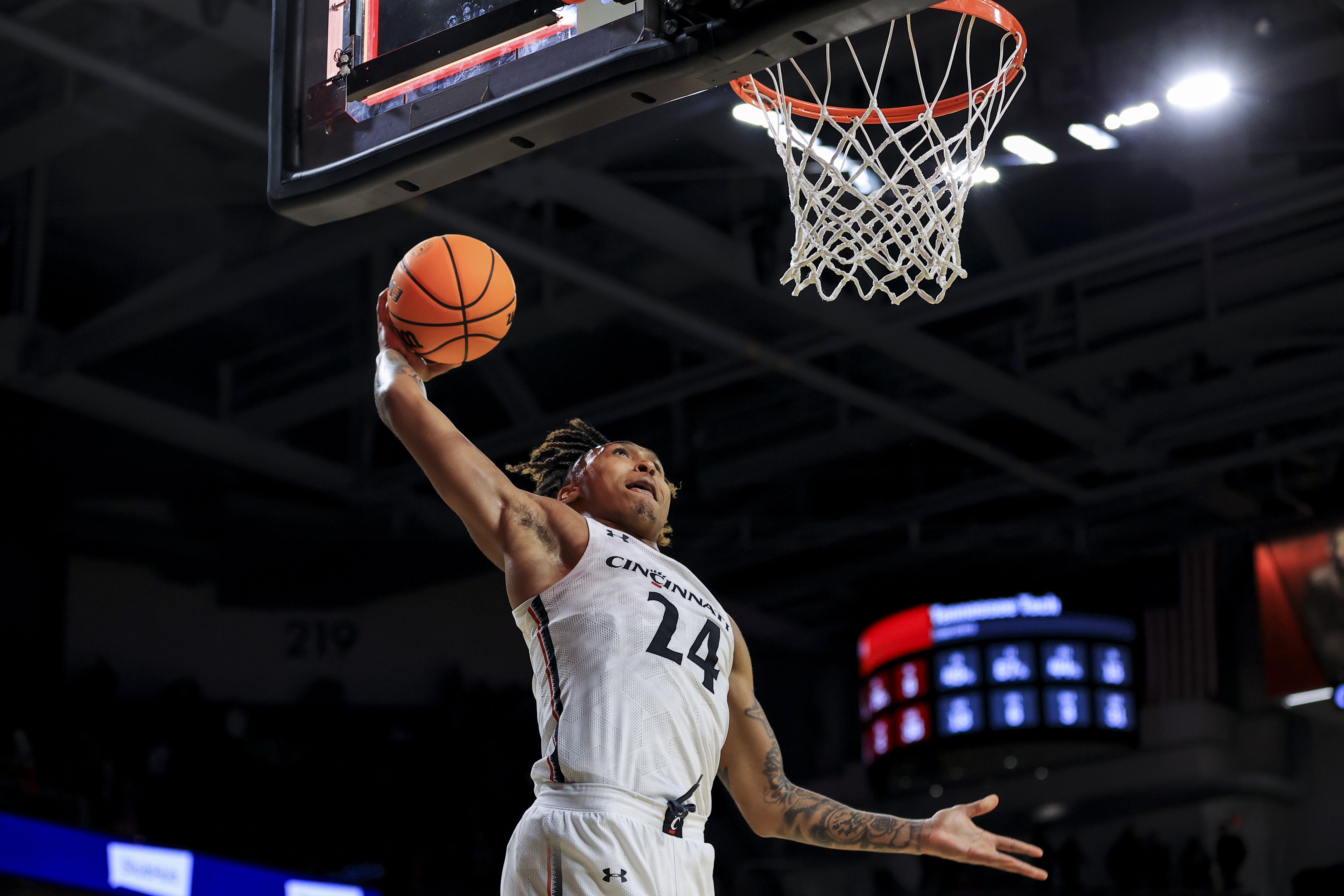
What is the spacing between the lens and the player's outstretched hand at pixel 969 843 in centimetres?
286

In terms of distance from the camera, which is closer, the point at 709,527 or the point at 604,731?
the point at 604,731

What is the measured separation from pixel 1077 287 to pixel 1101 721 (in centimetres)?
514

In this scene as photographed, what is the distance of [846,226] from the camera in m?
3.64

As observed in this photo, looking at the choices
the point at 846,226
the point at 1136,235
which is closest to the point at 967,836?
the point at 846,226

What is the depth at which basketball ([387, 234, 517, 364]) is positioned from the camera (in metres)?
2.96

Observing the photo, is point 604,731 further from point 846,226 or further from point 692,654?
point 846,226

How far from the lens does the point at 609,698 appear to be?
2.72 metres

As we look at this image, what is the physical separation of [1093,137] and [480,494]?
5570mm

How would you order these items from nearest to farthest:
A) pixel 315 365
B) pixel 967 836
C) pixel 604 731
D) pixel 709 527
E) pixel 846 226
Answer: pixel 604 731, pixel 967 836, pixel 846 226, pixel 315 365, pixel 709 527

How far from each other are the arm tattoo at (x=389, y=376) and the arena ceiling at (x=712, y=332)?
4374mm

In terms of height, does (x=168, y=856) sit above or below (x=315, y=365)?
below

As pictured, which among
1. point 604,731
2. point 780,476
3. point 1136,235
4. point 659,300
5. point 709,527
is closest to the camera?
point 604,731

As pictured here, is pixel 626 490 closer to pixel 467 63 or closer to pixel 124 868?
pixel 467 63

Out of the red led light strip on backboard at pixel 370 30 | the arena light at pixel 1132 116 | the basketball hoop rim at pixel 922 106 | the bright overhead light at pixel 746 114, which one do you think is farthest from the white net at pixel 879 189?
the arena light at pixel 1132 116
